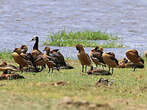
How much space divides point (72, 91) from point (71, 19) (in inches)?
1085

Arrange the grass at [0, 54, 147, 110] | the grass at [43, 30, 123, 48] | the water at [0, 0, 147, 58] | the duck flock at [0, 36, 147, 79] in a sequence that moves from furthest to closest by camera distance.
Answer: the water at [0, 0, 147, 58] < the grass at [43, 30, 123, 48] < the duck flock at [0, 36, 147, 79] < the grass at [0, 54, 147, 110]

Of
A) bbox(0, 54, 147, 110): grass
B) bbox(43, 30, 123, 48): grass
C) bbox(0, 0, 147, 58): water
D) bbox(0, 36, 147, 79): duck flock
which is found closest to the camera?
bbox(0, 54, 147, 110): grass

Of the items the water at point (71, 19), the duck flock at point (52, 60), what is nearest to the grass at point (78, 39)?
the water at point (71, 19)

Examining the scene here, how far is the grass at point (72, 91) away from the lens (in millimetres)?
11781

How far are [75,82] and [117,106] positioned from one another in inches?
174

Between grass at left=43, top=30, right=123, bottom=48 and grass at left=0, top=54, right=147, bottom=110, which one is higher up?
grass at left=43, top=30, right=123, bottom=48

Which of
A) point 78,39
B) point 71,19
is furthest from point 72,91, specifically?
point 71,19

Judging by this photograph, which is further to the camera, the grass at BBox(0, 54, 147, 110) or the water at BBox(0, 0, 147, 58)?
the water at BBox(0, 0, 147, 58)

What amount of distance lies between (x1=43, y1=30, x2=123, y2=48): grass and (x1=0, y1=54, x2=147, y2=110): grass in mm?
8892

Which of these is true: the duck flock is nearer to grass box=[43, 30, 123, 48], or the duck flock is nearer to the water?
the water

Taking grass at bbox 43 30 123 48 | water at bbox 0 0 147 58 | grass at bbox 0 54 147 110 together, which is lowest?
grass at bbox 0 54 147 110

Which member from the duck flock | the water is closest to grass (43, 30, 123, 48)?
the water

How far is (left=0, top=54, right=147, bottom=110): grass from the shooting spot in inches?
464

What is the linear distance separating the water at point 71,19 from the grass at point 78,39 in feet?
2.57
